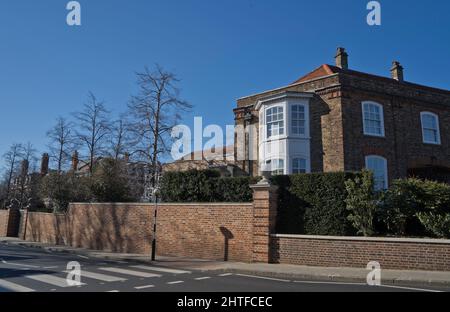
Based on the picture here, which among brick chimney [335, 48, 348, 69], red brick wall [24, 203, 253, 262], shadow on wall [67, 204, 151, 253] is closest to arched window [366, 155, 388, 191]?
brick chimney [335, 48, 348, 69]

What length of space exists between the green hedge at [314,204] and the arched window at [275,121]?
719 centimetres

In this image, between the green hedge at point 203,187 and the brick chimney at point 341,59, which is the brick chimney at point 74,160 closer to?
the green hedge at point 203,187

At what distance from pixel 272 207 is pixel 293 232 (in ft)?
4.53

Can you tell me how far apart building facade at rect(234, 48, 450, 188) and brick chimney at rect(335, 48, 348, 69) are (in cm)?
178

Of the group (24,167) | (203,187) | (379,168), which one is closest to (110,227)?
(203,187)

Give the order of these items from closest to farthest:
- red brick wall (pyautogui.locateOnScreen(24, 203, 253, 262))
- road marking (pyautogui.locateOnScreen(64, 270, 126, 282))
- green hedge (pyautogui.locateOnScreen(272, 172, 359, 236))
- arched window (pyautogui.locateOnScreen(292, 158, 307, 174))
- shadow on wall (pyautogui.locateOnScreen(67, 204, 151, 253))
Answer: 1. road marking (pyautogui.locateOnScreen(64, 270, 126, 282))
2. green hedge (pyautogui.locateOnScreen(272, 172, 359, 236))
3. red brick wall (pyautogui.locateOnScreen(24, 203, 253, 262))
4. shadow on wall (pyautogui.locateOnScreen(67, 204, 151, 253))
5. arched window (pyautogui.locateOnScreen(292, 158, 307, 174))

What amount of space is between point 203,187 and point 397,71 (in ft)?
57.2

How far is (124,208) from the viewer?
19453 mm

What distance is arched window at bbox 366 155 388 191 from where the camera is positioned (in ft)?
68.5

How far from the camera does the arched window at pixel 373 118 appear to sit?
21.5 meters

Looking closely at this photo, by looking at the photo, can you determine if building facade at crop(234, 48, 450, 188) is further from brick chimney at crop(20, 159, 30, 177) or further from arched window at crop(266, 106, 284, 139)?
brick chimney at crop(20, 159, 30, 177)

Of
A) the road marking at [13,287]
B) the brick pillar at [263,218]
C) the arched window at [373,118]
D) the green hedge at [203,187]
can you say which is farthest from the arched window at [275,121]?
the road marking at [13,287]

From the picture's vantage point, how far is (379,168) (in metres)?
21.2

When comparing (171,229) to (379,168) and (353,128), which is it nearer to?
(353,128)
